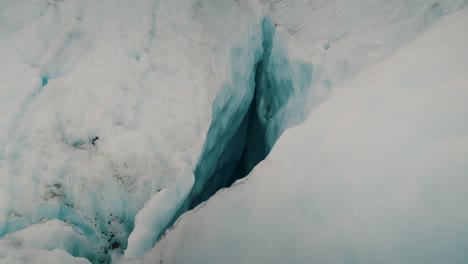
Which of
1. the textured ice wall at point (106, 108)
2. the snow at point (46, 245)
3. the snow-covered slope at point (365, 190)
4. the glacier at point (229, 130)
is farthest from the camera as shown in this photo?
the textured ice wall at point (106, 108)

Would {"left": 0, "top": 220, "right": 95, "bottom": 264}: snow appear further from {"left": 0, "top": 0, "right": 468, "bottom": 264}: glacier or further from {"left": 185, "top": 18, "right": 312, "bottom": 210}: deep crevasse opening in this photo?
{"left": 185, "top": 18, "right": 312, "bottom": 210}: deep crevasse opening

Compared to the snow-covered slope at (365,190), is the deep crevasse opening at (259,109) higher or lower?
lower

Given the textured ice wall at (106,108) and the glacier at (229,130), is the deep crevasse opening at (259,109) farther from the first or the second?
the textured ice wall at (106,108)

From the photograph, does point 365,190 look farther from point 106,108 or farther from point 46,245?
point 106,108

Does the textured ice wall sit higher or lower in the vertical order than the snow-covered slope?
lower

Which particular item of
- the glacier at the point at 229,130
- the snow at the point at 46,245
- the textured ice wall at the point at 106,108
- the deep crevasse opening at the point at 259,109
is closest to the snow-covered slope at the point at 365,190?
the glacier at the point at 229,130

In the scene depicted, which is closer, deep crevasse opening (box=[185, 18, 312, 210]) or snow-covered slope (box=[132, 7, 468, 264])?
snow-covered slope (box=[132, 7, 468, 264])

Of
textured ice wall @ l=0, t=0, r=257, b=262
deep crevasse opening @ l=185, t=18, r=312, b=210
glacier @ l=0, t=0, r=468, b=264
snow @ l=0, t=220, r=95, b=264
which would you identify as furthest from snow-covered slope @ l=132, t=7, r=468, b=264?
deep crevasse opening @ l=185, t=18, r=312, b=210

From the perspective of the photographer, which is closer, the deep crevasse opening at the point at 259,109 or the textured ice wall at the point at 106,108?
the textured ice wall at the point at 106,108
